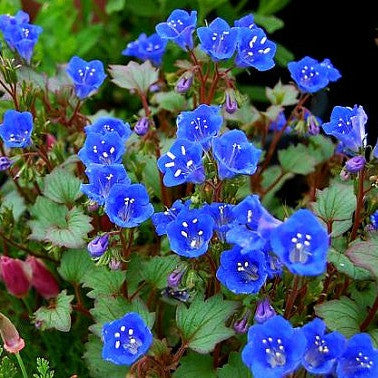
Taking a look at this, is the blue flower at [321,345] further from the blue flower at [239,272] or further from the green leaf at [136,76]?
the green leaf at [136,76]

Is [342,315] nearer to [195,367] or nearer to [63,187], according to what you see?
[195,367]

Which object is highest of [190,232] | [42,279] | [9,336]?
[190,232]

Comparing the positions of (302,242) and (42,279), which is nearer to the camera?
(302,242)

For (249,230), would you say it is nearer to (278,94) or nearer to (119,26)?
(278,94)

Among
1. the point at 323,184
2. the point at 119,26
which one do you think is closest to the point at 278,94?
the point at 323,184

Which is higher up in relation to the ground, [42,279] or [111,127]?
[111,127]

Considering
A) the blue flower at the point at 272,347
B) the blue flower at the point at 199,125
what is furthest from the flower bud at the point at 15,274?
the blue flower at the point at 272,347

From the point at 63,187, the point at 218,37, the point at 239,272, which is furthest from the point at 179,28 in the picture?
the point at 239,272
